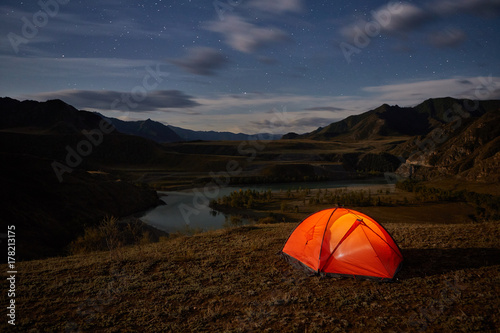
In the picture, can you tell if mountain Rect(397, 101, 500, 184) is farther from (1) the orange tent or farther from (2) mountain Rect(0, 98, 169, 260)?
(2) mountain Rect(0, 98, 169, 260)

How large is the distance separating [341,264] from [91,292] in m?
7.18

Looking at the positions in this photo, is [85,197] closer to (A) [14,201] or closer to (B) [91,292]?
(A) [14,201]

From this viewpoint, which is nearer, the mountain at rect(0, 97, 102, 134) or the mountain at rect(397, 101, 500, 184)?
the mountain at rect(397, 101, 500, 184)

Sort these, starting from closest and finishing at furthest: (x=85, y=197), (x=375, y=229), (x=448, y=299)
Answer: (x=448, y=299) → (x=375, y=229) → (x=85, y=197)

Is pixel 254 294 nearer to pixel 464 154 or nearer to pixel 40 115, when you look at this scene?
pixel 464 154

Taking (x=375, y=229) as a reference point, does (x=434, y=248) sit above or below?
below

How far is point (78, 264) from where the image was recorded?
33.8ft

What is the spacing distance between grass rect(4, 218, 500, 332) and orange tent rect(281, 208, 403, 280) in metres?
0.38

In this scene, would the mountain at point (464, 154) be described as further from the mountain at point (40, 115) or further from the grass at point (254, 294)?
the mountain at point (40, 115)

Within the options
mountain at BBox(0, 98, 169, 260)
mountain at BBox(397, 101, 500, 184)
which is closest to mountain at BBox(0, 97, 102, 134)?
mountain at BBox(0, 98, 169, 260)

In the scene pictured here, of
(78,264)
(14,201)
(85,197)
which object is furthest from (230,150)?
(78,264)

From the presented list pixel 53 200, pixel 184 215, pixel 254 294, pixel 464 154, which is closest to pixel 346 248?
A: pixel 254 294

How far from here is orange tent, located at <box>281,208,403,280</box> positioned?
811cm

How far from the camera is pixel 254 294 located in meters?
7.30
